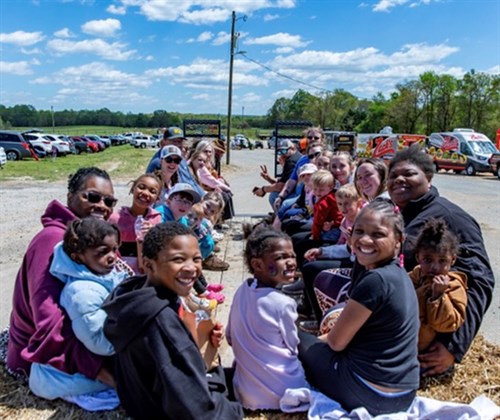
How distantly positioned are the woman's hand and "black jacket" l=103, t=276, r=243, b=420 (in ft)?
5.07

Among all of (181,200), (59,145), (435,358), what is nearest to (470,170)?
(181,200)

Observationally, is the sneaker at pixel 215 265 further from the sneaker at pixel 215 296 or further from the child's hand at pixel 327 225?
the child's hand at pixel 327 225

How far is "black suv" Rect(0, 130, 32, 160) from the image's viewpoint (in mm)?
27372

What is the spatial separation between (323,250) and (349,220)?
38 cm

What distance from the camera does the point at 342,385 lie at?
8.49ft

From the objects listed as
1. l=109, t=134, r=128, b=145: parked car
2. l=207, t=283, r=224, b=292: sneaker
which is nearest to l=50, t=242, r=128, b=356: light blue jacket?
l=207, t=283, r=224, b=292: sneaker

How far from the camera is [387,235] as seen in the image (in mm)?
2553

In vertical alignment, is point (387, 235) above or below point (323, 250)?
above

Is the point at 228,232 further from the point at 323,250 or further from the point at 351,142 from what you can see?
the point at 351,142

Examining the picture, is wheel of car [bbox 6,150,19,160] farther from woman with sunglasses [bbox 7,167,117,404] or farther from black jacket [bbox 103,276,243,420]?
black jacket [bbox 103,276,243,420]

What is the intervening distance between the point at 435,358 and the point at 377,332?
1018 mm

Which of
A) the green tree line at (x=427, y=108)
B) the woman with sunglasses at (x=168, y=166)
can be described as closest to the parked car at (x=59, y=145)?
the green tree line at (x=427, y=108)

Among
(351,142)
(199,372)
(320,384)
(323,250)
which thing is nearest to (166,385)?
(199,372)

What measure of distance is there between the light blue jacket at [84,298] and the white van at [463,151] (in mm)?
25685
